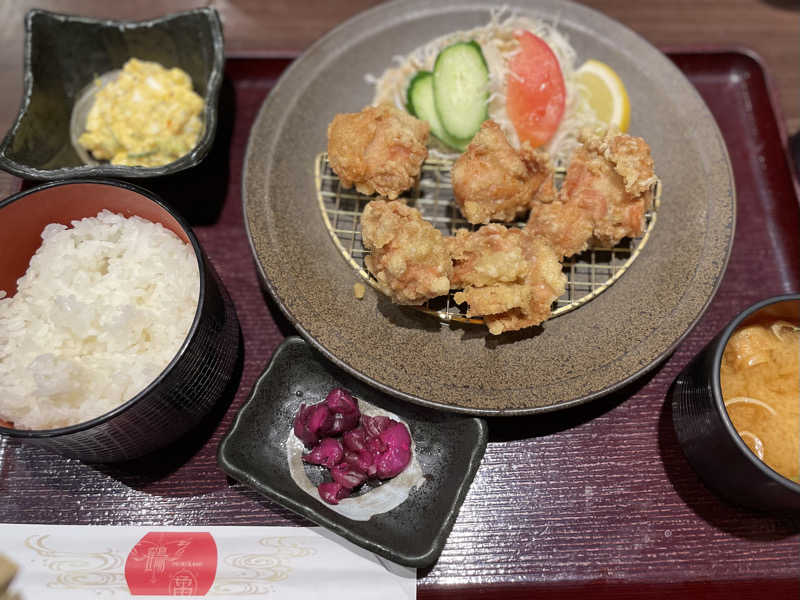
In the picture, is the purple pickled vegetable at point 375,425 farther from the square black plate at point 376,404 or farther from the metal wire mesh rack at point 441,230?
the metal wire mesh rack at point 441,230

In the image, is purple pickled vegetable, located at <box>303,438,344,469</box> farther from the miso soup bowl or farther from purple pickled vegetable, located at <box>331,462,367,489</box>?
the miso soup bowl

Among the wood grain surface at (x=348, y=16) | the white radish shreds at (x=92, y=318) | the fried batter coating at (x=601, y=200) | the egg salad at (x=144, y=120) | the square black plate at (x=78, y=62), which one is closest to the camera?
the white radish shreds at (x=92, y=318)

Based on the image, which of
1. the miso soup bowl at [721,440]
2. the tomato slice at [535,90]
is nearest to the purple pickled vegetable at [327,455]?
the miso soup bowl at [721,440]

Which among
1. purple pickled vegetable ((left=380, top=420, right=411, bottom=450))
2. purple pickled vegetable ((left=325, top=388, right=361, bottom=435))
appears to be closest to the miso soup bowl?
purple pickled vegetable ((left=380, top=420, right=411, bottom=450))

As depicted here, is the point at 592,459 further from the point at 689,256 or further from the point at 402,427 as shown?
the point at 689,256

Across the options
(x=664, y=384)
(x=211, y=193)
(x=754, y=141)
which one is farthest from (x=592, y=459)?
(x=211, y=193)

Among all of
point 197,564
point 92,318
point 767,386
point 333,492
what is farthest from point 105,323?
point 767,386
